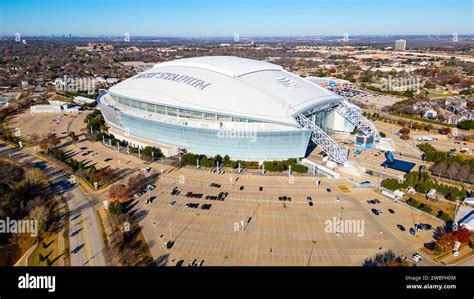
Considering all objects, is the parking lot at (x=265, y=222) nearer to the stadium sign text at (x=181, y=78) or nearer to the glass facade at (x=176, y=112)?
the glass facade at (x=176, y=112)

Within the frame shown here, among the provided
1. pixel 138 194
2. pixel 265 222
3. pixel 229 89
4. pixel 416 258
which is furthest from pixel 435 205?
pixel 138 194

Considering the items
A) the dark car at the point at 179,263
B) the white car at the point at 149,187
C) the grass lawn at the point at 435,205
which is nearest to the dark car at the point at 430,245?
the grass lawn at the point at 435,205

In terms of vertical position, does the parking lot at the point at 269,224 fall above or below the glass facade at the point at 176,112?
below

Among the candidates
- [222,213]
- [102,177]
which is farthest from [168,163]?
[222,213]

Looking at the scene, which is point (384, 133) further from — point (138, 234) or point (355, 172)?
point (138, 234)

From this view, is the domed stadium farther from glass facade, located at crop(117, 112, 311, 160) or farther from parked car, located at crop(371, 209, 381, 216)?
parked car, located at crop(371, 209, 381, 216)

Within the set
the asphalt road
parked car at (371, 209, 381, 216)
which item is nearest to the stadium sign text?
the asphalt road
